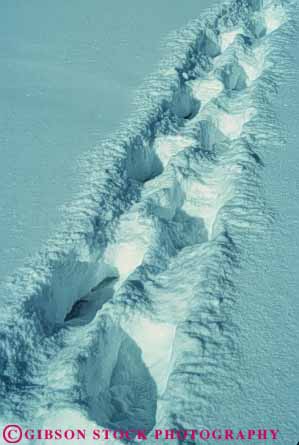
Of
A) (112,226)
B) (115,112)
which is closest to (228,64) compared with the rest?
(115,112)

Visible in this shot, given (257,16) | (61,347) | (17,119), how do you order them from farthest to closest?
(257,16), (17,119), (61,347)

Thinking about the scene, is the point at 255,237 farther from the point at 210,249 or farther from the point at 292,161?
the point at 292,161

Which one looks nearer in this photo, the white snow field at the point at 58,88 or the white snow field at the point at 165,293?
the white snow field at the point at 165,293

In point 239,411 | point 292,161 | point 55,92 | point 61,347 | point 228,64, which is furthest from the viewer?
point 228,64

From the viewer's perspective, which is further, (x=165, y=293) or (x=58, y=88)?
(x=58, y=88)

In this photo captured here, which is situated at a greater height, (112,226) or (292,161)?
(292,161)

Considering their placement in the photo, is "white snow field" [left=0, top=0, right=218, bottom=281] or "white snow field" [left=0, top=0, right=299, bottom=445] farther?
"white snow field" [left=0, top=0, right=218, bottom=281]

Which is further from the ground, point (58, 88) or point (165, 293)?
point (58, 88)

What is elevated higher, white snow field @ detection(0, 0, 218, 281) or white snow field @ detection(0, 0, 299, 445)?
white snow field @ detection(0, 0, 218, 281)
